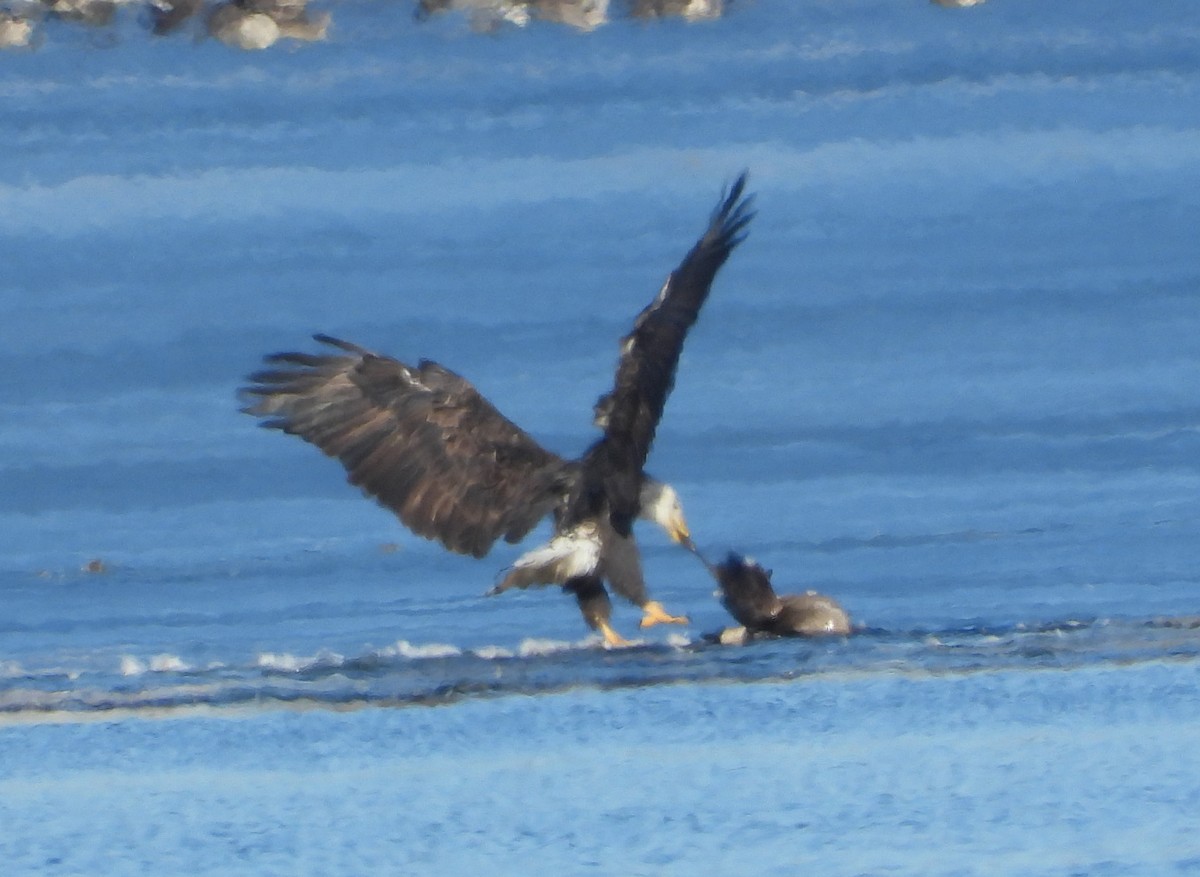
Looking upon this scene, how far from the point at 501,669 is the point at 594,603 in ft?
1.72

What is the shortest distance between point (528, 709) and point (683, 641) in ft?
3.30

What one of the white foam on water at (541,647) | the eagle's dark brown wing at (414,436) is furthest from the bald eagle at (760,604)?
the eagle's dark brown wing at (414,436)

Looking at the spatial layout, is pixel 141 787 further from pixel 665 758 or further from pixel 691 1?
pixel 691 1

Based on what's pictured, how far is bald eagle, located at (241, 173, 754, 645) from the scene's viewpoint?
675 cm

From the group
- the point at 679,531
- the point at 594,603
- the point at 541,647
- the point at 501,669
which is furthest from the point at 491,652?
the point at 679,531

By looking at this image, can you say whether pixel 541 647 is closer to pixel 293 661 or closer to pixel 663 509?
pixel 663 509

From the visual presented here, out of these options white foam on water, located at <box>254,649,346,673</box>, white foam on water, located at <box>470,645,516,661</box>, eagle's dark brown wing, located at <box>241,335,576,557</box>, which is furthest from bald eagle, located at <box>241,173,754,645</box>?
white foam on water, located at <box>254,649,346,673</box>

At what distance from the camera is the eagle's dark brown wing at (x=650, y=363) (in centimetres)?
670

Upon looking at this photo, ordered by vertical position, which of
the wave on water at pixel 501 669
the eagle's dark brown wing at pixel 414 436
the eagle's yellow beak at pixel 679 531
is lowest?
the wave on water at pixel 501 669

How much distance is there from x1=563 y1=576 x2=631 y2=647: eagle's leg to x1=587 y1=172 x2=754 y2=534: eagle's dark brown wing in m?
0.19

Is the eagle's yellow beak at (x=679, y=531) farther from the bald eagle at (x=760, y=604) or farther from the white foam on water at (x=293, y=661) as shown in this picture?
the white foam on water at (x=293, y=661)

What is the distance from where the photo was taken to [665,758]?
5.79m

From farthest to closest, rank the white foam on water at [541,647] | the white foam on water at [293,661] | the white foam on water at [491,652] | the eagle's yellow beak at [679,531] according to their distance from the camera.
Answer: the eagle's yellow beak at [679,531] → the white foam on water at [541,647] → the white foam on water at [491,652] → the white foam on water at [293,661]

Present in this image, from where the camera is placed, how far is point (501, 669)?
6699 mm
